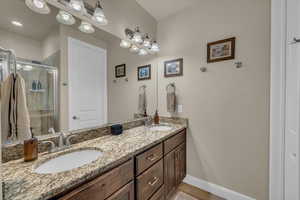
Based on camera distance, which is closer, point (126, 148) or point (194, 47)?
point (126, 148)

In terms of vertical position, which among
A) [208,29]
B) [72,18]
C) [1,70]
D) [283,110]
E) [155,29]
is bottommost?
[283,110]

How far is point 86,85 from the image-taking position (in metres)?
1.35

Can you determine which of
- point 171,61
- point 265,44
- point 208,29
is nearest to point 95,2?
point 171,61

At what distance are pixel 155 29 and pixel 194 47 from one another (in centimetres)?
80

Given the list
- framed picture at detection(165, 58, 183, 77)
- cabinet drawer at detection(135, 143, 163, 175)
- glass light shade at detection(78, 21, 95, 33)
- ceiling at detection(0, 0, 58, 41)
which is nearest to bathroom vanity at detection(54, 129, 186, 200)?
cabinet drawer at detection(135, 143, 163, 175)

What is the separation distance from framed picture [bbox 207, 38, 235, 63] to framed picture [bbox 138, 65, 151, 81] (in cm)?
91

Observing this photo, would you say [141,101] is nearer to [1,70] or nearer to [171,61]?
[171,61]

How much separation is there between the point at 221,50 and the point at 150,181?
A: 1.71m

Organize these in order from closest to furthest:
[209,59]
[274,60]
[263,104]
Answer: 1. [274,60]
2. [263,104]
3. [209,59]

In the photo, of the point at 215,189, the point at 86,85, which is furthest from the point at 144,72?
the point at 215,189

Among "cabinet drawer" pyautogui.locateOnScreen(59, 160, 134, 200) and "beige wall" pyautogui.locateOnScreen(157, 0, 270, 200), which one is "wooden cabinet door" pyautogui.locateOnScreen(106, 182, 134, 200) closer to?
"cabinet drawer" pyautogui.locateOnScreen(59, 160, 134, 200)

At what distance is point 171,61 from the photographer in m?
2.11

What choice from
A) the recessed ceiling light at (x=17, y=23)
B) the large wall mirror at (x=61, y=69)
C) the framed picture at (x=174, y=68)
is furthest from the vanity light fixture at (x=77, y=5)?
the framed picture at (x=174, y=68)

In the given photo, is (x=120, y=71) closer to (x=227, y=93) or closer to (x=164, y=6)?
(x=164, y=6)
